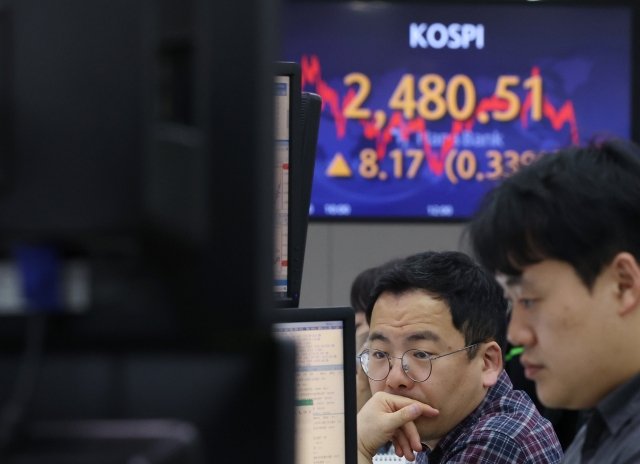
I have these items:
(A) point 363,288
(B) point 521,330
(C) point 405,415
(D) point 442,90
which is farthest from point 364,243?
(B) point 521,330

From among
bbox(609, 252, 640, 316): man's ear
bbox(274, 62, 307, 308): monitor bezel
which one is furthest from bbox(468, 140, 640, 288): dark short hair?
bbox(274, 62, 307, 308): monitor bezel

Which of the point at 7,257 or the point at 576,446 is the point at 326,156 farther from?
the point at 7,257

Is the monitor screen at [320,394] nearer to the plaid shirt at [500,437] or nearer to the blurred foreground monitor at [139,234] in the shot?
the plaid shirt at [500,437]

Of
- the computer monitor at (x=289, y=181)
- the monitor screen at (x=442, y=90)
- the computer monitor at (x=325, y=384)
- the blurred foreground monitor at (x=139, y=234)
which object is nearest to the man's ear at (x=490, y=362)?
the computer monitor at (x=325, y=384)

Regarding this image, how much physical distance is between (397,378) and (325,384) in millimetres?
269

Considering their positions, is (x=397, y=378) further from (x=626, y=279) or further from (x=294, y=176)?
(x=626, y=279)

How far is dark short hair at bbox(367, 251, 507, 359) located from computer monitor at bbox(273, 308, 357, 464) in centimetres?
29

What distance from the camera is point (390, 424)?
59.0 inches

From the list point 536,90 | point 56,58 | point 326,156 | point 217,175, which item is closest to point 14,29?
point 56,58

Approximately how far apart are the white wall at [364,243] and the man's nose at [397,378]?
1.77 m

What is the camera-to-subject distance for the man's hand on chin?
1513 millimetres

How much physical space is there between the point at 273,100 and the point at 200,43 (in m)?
0.05

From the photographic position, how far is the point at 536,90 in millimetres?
3297

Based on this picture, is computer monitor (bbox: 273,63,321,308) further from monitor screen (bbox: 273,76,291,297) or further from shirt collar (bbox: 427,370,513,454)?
shirt collar (bbox: 427,370,513,454)
